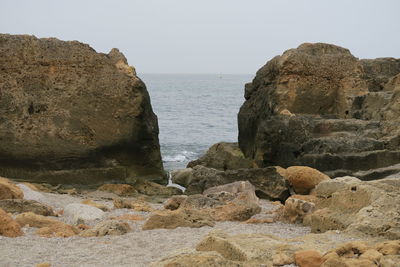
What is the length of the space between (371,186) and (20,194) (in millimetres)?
5384

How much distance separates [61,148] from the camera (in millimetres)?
13867

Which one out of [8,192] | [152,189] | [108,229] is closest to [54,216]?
[8,192]

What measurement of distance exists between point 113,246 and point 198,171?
20.3ft

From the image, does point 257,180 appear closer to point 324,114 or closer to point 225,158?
point 324,114

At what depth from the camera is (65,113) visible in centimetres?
1397

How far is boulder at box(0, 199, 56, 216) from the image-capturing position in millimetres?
8820

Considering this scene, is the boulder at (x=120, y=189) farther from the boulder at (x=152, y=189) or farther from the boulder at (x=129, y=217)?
the boulder at (x=129, y=217)

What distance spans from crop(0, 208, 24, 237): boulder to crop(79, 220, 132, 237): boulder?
71 cm

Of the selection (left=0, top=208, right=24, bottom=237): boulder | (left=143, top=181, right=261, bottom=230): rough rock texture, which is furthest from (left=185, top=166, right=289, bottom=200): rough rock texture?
(left=0, top=208, right=24, bottom=237): boulder

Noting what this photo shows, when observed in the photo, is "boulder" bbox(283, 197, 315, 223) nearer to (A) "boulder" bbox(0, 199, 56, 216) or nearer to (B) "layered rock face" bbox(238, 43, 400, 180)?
(A) "boulder" bbox(0, 199, 56, 216)

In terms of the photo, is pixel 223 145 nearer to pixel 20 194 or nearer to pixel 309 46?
pixel 309 46

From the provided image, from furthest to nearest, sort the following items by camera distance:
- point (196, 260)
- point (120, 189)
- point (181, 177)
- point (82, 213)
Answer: point (181, 177) < point (120, 189) < point (82, 213) < point (196, 260)

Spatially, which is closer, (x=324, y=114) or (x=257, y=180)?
(x=257, y=180)

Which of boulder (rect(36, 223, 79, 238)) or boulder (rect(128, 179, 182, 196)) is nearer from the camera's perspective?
boulder (rect(36, 223, 79, 238))
